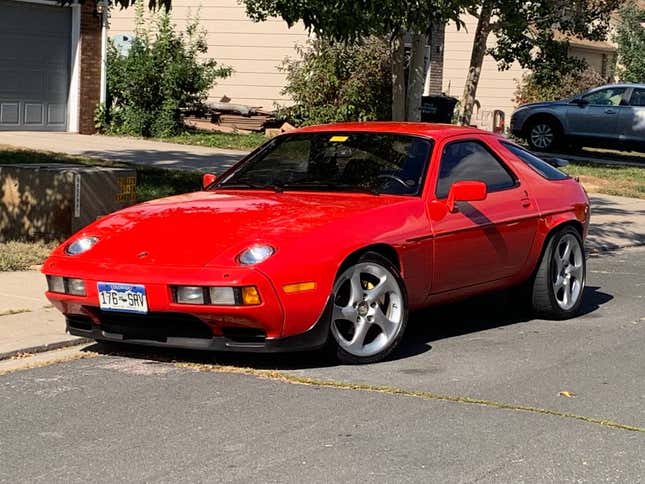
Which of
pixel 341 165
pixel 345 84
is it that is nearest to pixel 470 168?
pixel 341 165

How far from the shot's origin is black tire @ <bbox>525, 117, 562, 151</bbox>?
27078mm

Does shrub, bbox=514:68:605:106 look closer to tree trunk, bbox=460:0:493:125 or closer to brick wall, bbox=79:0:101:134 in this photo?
tree trunk, bbox=460:0:493:125

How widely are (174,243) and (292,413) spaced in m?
1.40

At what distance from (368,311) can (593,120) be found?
67.2ft

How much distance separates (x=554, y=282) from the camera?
893 cm

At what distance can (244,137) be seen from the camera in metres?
24.7

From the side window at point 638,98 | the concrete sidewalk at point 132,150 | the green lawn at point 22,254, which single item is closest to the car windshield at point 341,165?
the green lawn at point 22,254

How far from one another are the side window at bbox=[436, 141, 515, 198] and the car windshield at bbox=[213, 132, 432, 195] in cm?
17

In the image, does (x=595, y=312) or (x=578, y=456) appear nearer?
(x=578, y=456)

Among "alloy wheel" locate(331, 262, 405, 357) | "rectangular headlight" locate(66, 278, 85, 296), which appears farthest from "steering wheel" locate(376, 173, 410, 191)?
"rectangular headlight" locate(66, 278, 85, 296)

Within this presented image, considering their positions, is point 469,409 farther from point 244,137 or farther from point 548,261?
point 244,137

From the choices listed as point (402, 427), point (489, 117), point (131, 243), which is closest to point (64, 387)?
point (131, 243)

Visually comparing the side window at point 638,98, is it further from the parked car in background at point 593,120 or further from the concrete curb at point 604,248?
the concrete curb at point 604,248

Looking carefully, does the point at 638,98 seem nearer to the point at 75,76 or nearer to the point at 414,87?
the point at 75,76
